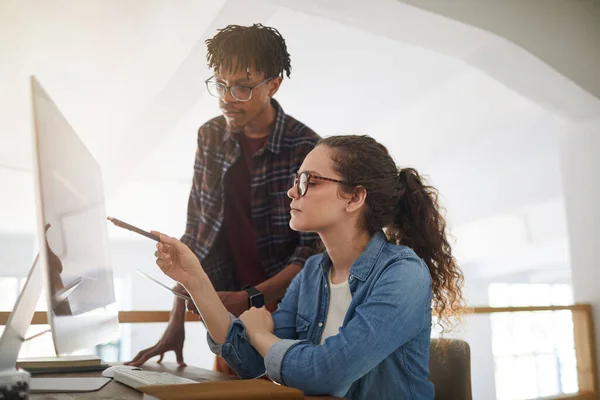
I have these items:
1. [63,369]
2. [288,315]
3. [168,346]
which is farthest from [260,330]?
[168,346]

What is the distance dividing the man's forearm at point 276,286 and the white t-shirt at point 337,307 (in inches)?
16.5

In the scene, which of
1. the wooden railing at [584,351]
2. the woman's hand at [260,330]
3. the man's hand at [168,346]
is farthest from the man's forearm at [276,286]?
the wooden railing at [584,351]

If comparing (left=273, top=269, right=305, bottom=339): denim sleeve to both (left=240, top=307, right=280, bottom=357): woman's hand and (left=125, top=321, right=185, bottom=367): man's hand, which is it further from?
(left=125, top=321, right=185, bottom=367): man's hand

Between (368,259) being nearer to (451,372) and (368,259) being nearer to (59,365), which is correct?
(451,372)

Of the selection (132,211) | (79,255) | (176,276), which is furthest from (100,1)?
(132,211)

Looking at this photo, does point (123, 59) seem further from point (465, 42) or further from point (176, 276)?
point (176, 276)

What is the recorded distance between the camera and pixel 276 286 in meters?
1.75

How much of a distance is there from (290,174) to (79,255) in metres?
0.99

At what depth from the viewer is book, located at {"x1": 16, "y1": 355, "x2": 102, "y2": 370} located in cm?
125

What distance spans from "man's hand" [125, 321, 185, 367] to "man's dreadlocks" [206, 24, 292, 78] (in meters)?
0.80

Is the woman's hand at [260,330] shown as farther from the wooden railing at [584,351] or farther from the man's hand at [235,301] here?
the wooden railing at [584,351]

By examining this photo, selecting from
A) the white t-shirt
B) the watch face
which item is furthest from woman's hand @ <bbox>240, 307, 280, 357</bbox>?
the watch face

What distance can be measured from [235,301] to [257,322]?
18.3 inches

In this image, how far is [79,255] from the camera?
0.94 meters
